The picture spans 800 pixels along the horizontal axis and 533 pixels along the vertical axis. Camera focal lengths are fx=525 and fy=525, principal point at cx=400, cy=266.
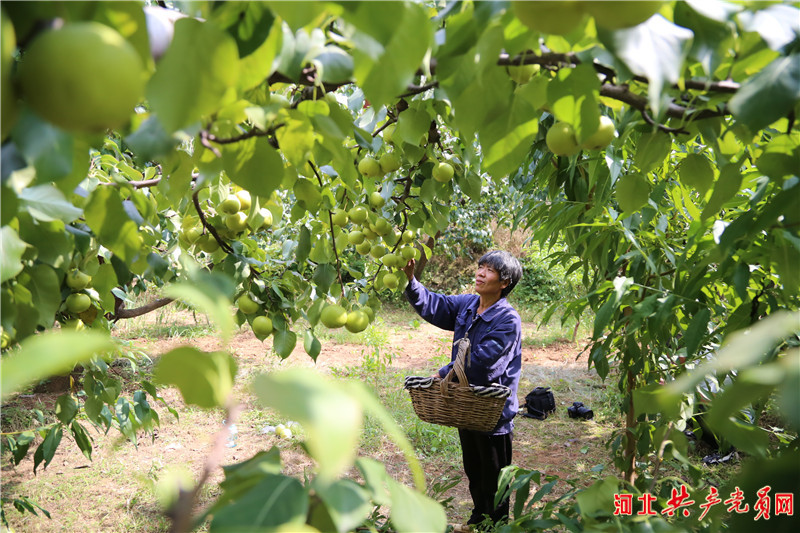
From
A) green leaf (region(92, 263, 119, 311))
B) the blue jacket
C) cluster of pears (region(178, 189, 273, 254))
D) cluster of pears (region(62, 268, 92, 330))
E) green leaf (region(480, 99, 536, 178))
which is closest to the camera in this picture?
green leaf (region(480, 99, 536, 178))

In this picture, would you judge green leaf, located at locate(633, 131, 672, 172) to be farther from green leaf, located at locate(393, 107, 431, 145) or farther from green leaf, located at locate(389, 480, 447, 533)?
green leaf, located at locate(389, 480, 447, 533)

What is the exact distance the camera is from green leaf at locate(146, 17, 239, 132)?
12.7 inches

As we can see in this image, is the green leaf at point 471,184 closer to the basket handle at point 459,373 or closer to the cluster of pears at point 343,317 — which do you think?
the cluster of pears at point 343,317

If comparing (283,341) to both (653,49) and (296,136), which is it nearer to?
(296,136)

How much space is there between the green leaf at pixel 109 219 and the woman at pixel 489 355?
68.4 inches

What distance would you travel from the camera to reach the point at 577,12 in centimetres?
36

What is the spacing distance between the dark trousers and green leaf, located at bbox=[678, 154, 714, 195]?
1996 mm

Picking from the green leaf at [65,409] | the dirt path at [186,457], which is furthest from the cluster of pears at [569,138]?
the dirt path at [186,457]

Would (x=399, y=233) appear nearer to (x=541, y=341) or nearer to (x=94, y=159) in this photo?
(x=94, y=159)

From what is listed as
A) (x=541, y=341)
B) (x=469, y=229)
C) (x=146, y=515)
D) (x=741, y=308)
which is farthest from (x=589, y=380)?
(x=741, y=308)

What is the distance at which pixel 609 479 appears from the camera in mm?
704

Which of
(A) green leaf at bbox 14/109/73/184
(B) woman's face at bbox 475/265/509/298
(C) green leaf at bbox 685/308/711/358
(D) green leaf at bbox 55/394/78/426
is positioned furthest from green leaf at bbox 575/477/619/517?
(B) woman's face at bbox 475/265/509/298

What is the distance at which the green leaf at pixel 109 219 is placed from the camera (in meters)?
0.60

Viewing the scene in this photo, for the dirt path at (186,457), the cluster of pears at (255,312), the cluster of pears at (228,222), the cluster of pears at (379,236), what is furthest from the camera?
the dirt path at (186,457)
